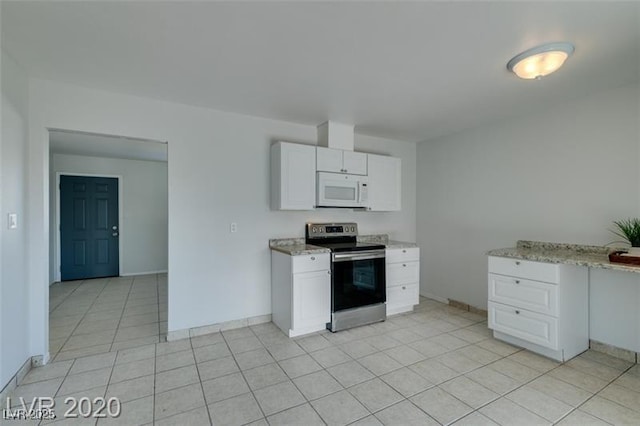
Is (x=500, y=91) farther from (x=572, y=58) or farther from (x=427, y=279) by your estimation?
(x=427, y=279)

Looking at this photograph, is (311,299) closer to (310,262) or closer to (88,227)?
(310,262)

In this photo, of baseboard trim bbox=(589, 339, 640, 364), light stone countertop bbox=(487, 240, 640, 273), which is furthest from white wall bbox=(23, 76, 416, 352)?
baseboard trim bbox=(589, 339, 640, 364)

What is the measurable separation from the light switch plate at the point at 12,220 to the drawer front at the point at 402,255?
3.45m

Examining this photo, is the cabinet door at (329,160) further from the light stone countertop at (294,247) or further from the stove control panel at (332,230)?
the light stone countertop at (294,247)

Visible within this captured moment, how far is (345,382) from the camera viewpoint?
7.45 ft

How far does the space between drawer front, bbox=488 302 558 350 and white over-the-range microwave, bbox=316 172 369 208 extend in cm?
186

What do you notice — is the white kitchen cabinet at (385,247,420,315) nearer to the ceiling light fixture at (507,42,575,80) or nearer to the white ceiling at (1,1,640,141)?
the white ceiling at (1,1,640,141)

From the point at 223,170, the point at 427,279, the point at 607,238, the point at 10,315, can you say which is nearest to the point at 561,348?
the point at 607,238

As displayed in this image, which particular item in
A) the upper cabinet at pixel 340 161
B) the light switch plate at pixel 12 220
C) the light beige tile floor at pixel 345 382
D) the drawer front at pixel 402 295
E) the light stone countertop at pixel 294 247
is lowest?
the light beige tile floor at pixel 345 382

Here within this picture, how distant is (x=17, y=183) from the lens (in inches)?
89.1

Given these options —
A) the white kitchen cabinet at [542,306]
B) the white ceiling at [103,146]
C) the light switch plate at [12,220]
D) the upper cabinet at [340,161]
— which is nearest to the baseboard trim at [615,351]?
the white kitchen cabinet at [542,306]

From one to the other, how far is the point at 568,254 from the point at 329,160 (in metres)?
2.59

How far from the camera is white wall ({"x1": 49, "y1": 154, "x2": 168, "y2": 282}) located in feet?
19.1

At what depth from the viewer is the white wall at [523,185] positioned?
8.80 ft
